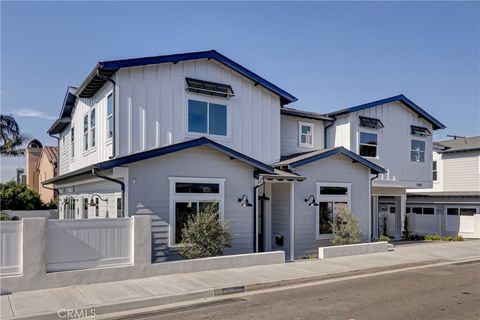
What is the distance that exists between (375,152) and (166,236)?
507 inches

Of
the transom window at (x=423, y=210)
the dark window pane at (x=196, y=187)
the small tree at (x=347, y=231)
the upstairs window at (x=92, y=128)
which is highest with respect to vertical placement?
the upstairs window at (x=92, y=128)

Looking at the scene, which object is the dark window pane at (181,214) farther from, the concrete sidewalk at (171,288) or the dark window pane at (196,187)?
the concrete sidewalk at (171,288)

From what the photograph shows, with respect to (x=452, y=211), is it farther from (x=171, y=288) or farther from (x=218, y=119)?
(x=171, y=288)

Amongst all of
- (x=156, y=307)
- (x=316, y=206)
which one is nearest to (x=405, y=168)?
(x=316, y=206)

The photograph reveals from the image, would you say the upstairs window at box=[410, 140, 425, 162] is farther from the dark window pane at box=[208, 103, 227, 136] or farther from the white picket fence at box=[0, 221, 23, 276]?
the white picket fence at box=[0, 221, 23, 276]

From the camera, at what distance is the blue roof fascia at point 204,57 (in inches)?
561

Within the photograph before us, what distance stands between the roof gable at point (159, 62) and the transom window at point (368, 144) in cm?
499

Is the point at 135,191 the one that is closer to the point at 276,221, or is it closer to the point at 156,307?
the point at 156,307

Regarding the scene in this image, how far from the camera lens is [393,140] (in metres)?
22.7

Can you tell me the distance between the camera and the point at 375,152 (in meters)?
22.0

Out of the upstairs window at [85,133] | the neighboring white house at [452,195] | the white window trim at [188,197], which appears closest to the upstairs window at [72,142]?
the upstairs window at [85,133]

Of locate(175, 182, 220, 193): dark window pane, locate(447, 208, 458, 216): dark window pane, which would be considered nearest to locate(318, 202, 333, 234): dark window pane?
locate(175, 182, 220, 193): dark window pane

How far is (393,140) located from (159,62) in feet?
43.8

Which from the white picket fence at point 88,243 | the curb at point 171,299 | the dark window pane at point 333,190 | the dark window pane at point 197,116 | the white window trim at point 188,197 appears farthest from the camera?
the dark window pane at point 333,190
